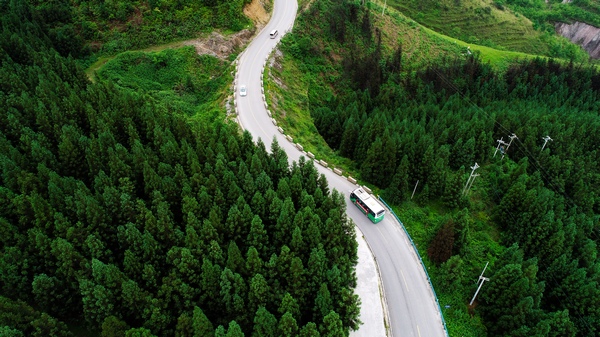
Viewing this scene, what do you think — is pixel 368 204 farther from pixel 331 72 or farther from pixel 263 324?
pixel 331 72

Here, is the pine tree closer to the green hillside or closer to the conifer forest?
the conifer forest

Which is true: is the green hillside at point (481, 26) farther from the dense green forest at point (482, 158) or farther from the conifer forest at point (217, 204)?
the conifer forest at point (217, 204)

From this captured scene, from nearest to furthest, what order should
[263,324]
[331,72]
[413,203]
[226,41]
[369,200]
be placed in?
[263,324] → [369,200] → [413,203] → [226,41] → [331,72]

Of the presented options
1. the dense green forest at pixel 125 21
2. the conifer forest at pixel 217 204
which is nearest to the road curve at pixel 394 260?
the conifer forest at pixel 217 204

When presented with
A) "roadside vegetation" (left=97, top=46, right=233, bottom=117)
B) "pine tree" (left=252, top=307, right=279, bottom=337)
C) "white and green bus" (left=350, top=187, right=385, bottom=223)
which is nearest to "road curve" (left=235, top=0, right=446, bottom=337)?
"white and green bus" (left=350, top=187, right=385, bottom=223)

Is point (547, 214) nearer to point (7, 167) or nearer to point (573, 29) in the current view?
point (7, 167)

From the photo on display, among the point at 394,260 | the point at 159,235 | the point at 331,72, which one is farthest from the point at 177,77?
the point at 394,260

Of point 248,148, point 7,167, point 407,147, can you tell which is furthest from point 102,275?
point 407,147
